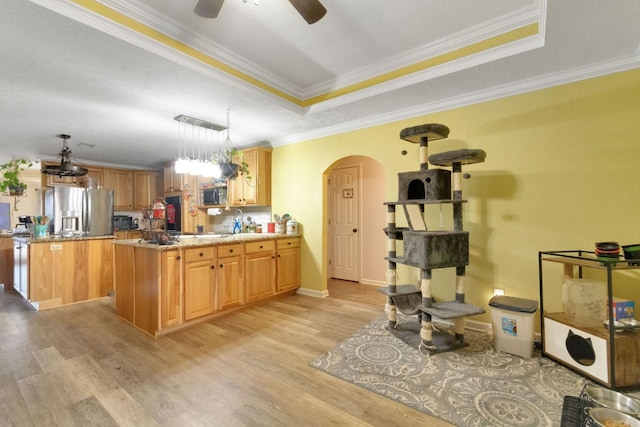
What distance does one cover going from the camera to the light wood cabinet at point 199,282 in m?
2.94

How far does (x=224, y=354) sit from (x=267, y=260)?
5.08 feet

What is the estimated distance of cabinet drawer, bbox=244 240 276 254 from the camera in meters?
3.61

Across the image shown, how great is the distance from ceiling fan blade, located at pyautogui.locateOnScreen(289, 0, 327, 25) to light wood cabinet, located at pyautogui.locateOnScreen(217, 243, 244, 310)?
99.5 inches

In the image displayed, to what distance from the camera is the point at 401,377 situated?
6.64 feet

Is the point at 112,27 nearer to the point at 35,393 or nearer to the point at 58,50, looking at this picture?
the point at 58,50

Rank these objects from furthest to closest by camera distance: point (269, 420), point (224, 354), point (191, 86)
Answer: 1. point (191, 86)
2. point (224, 354)
3. point (269, 420)

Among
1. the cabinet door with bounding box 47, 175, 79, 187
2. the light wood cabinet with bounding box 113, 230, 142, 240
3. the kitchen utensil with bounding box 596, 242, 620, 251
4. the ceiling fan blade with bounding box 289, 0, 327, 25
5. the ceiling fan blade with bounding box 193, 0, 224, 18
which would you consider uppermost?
the ceiling fan blade with bounding box 193, 0, 224, 18

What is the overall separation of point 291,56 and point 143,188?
18.1 ft

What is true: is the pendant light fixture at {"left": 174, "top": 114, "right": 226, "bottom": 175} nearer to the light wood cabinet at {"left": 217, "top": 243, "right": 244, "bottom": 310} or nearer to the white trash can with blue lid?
the light wood cabinet at {"left": 217, "top": 243, "right": 244, "bottom": 310}

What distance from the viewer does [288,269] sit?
4.15 metres

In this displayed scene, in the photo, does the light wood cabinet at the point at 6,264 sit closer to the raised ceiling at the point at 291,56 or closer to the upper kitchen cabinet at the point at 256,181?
the raised ceiling at the point at 291,56

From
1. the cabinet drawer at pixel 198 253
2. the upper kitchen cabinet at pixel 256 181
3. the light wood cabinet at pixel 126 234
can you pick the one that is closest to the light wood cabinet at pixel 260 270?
the cabinet drawer at pixel 198 253

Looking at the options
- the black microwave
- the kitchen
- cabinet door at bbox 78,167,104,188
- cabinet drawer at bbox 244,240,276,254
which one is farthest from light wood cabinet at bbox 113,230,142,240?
cabinet drawer at bbox 244,240,276,254

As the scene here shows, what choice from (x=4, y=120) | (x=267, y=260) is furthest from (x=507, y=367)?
(x=4, y=120)
